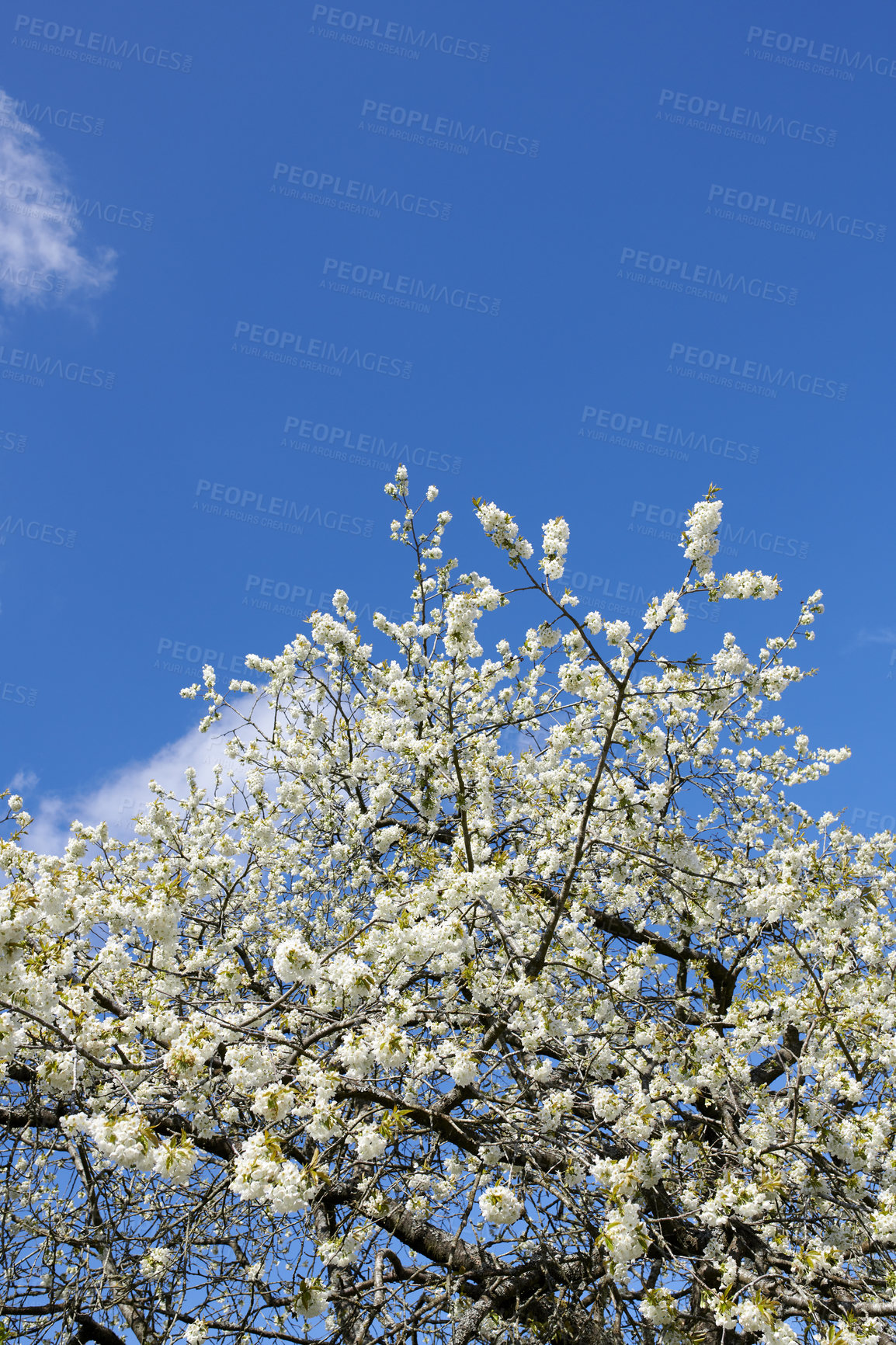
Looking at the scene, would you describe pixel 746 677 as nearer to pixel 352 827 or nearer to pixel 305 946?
pixel 305 946

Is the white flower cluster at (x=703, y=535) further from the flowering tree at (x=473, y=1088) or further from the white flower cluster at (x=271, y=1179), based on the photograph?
the white flower cluster at (x=271, y=1179)

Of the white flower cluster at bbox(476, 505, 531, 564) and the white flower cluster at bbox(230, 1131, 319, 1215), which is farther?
the white flower cluster at bbox(476, 505, 531, 564)

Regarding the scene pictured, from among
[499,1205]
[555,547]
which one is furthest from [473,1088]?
[555,547]

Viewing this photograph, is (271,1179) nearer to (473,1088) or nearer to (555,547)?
(473,1088)

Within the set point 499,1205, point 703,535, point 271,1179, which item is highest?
point 703,535

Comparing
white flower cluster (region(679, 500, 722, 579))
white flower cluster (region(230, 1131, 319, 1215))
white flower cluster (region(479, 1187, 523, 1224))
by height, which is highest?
white flower cluster (region(679, 500, 722, 579))

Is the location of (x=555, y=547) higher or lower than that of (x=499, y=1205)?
higher

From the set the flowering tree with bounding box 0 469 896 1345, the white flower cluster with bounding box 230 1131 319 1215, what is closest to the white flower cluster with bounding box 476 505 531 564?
the flowering tree with bounding box 0 469 896 1345

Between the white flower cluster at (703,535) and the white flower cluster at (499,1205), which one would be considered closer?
the white flower cluster at (499,1205)

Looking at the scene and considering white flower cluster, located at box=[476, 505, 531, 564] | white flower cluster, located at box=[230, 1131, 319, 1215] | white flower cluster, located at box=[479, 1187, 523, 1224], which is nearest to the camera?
white flower cluster, located at box=[230, 1131, 319, 1215]

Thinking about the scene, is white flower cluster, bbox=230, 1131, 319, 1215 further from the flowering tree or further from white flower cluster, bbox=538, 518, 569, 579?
white flower cluster, bbox=538, 518, 569, 579

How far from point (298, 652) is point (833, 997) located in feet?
17.6

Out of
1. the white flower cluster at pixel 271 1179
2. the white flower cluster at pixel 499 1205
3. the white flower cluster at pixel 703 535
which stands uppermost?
the white flower cluster at pixel 703 535

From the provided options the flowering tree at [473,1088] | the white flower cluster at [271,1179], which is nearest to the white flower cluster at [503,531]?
the flowering tree at [473,1088]
